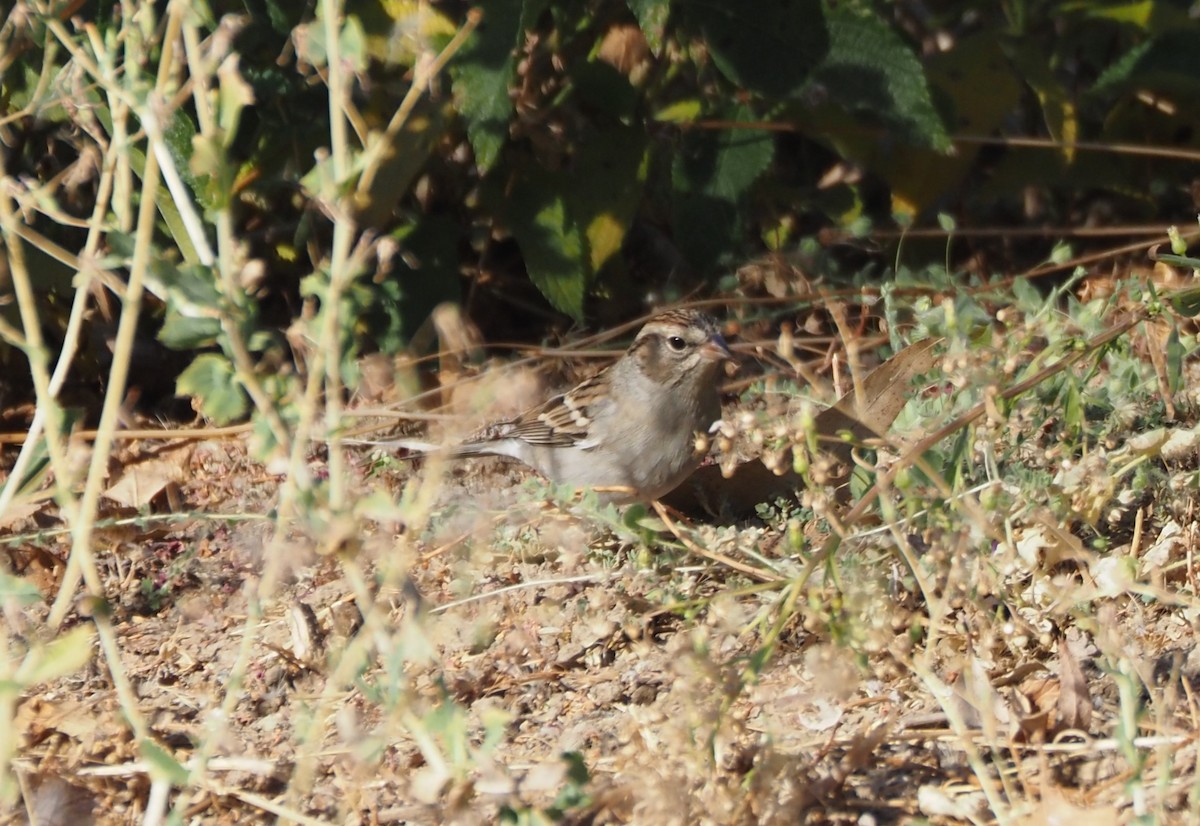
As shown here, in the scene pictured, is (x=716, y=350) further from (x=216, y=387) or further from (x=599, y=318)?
(x=216, y=387)

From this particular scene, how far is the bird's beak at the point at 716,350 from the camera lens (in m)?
4.39

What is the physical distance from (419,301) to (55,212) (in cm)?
230

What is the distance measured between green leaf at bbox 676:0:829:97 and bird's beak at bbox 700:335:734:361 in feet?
2.72

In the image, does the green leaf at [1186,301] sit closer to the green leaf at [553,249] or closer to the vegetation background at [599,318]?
the vegetation background at [599,318]

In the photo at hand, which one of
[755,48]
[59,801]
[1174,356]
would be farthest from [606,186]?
[59,801]

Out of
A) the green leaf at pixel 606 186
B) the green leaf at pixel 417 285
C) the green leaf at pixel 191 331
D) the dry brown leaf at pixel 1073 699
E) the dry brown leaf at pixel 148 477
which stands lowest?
the dry brown leaf at pixel 148 477

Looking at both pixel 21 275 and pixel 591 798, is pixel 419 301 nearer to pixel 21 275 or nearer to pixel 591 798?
pixel 21 275

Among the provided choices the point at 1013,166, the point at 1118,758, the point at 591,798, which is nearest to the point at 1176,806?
the point at 1118,758

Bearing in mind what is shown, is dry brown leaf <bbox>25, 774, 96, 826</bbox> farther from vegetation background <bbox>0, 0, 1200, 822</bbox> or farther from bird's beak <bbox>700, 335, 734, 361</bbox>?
bird's beak <bbox>700, 335, 734, 361</bbox>

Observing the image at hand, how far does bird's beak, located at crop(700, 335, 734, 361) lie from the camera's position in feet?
14.4

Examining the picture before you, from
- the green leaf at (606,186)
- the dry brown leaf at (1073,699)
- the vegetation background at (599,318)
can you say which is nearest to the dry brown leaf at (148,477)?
the vegetation background at (599,318)

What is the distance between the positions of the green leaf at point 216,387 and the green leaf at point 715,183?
2.52 m

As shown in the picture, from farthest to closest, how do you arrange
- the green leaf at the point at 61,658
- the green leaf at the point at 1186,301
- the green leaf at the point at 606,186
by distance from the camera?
1. the green leaf at the point at 606,186
2. the green leaf at the point at 1186,301
3. the green leaf at the point at 61,658

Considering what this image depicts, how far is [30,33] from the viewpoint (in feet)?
9.61
